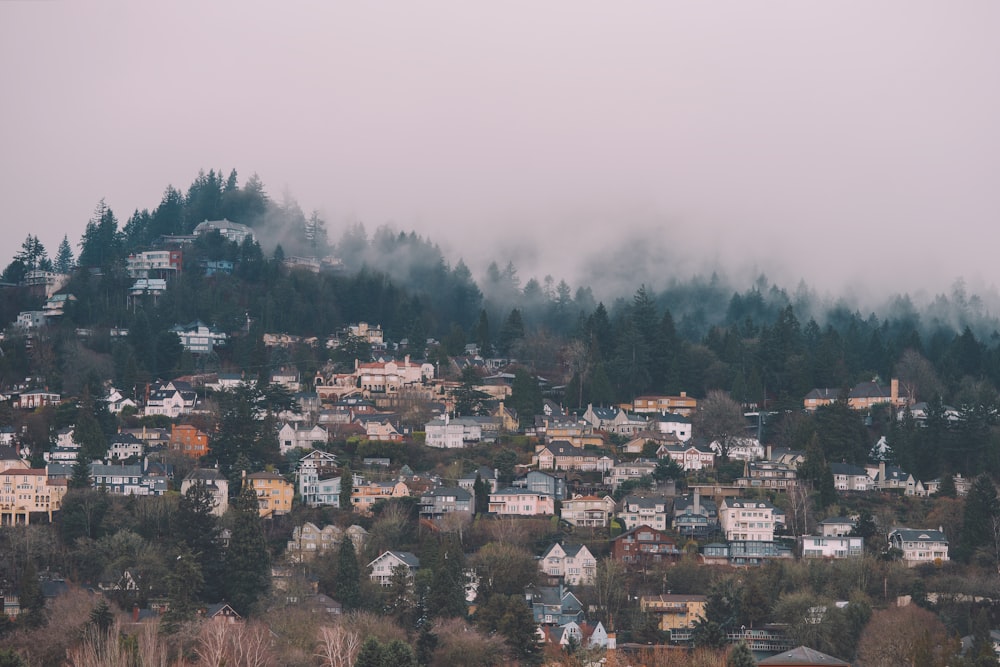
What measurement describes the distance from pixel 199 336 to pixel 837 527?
47120mm

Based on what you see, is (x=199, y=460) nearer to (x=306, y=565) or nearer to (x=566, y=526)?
(x=306, y=565)

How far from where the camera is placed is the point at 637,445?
3620 inches

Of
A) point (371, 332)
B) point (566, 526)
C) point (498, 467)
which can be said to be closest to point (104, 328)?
point (371, 332)

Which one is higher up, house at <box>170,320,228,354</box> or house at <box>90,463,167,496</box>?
house at <box>170,320,228,354</box>

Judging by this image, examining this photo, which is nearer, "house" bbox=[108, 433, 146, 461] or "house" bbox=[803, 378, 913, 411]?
"house" bbox=[108, 433, 146, 461]

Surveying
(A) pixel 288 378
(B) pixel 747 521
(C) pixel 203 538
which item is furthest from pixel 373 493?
(A) pixel 288 378

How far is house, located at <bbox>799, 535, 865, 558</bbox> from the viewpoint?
77562mm

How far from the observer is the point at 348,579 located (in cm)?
7181

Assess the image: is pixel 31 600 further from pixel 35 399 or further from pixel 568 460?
pixel 35 399

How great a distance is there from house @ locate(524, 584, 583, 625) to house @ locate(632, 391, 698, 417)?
27.8m

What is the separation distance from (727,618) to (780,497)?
612 inches

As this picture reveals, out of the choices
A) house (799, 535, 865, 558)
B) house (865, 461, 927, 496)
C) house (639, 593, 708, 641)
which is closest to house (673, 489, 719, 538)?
house (799, 535, 865, 558)

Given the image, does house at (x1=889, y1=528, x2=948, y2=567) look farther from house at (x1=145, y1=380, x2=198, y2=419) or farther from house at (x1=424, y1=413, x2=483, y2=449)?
house at (x1=145, y1=380, x2=198, y2=419)

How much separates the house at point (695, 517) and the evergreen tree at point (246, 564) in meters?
20.1
